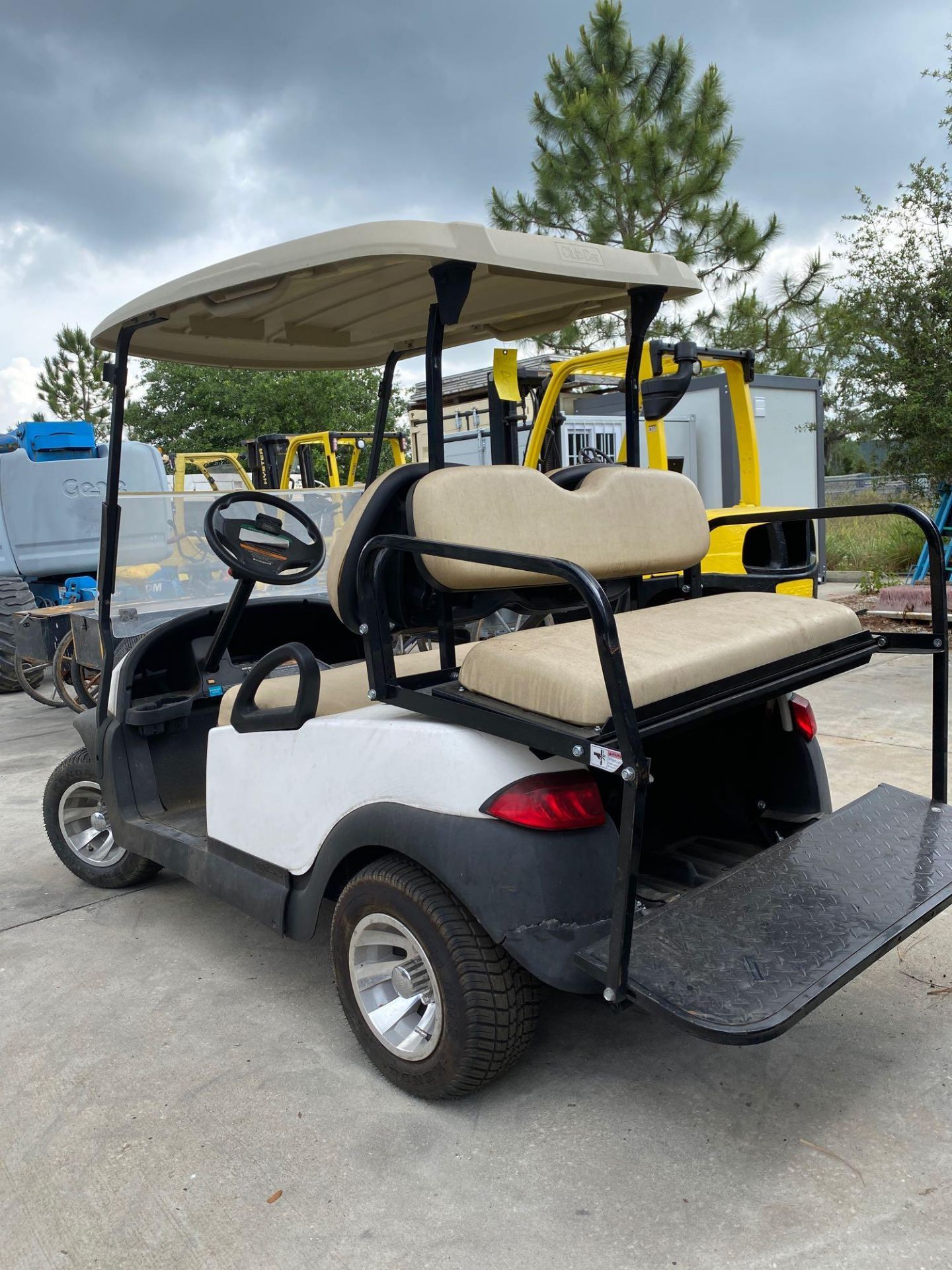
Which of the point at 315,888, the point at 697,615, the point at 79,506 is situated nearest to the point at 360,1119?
the point at 315,888

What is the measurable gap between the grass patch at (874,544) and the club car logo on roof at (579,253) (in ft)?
25.3

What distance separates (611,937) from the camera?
1.82 meters

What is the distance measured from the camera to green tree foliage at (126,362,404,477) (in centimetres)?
2109

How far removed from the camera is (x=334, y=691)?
111 inches

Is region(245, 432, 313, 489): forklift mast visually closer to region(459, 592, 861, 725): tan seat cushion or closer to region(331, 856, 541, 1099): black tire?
region(459, 592, 861, 725): tan seat cushion

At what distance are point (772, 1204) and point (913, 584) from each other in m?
7.37

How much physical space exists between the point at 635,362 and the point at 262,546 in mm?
1287

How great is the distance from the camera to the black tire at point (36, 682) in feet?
24.2

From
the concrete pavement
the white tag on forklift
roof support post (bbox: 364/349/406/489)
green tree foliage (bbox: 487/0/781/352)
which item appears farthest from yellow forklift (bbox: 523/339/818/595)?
green tree foliage (bbox: 487/0/781/352)

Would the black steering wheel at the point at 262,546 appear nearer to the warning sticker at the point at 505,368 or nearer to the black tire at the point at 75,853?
the warning sticker at the point at 505,368

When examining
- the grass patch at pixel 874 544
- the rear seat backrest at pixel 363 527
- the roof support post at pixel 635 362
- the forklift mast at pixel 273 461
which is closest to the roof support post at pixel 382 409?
the roof support post at pixel 635 362

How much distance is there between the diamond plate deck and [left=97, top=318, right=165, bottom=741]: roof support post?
1.91 metres

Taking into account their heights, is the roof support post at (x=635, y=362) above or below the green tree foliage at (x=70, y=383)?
below

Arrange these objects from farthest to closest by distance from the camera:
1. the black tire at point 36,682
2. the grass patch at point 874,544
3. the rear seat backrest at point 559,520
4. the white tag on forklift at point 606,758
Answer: the grass patch at point 874,544 → the black tire at point 36,682 → the rear seat backrest at point 559,520 → the white tag on forklift at point 606,758
